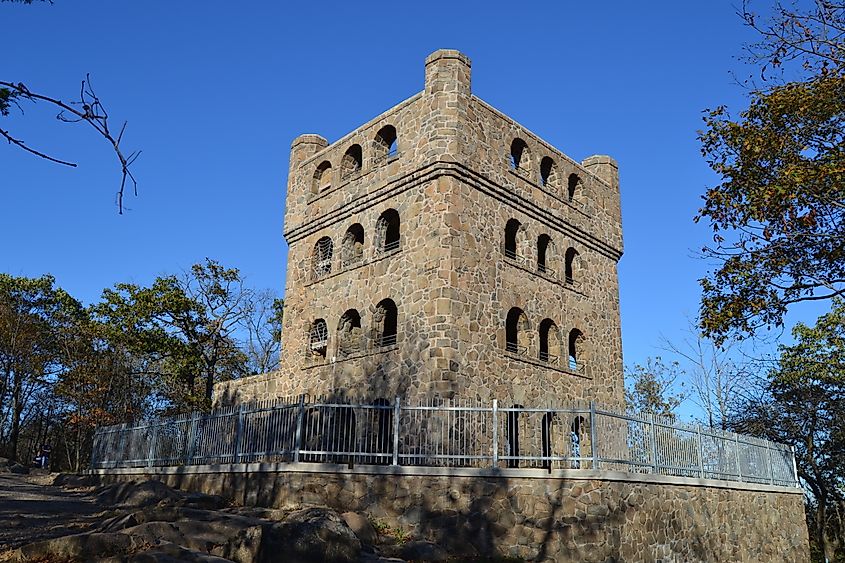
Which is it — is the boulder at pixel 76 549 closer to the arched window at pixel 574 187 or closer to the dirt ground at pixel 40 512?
the dirt ground at pixel 40 512

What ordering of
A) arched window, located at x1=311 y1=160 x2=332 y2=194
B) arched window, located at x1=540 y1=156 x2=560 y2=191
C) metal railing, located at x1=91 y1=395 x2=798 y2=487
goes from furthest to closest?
1. arched window, located at x1=311 y1=160 x2=332 y2=194
2. arched window, located at x1=540 y1=156 x2=560 y2=191
3. metal railing, located at x1=91 y1=395 x2=798 y2=487

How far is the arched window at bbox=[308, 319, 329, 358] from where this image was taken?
2014 cm

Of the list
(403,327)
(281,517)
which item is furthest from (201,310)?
(281,517)

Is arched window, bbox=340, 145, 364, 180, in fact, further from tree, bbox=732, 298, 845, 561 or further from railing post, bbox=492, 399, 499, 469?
tree, bbox=732, 298, 845, 561

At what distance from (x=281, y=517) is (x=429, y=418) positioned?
373cm

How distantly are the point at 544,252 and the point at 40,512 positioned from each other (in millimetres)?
13798

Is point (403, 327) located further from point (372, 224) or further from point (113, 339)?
point (113, 339)

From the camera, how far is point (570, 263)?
70.5 feet

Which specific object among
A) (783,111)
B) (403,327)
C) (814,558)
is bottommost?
(814,558)

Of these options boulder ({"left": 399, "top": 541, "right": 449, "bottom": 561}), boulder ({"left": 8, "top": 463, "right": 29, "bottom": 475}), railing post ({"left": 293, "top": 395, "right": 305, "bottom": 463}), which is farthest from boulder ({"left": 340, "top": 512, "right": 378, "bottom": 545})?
boulder ({"left": 8, "top": 463, "right": 29, "bottom": 475})

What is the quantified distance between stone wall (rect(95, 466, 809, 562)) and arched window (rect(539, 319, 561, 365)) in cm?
602

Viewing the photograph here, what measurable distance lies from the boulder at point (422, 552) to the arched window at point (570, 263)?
37.0 feet

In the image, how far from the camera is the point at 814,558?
26016 mm

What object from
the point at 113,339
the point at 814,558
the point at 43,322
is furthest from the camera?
the point at 43,322
